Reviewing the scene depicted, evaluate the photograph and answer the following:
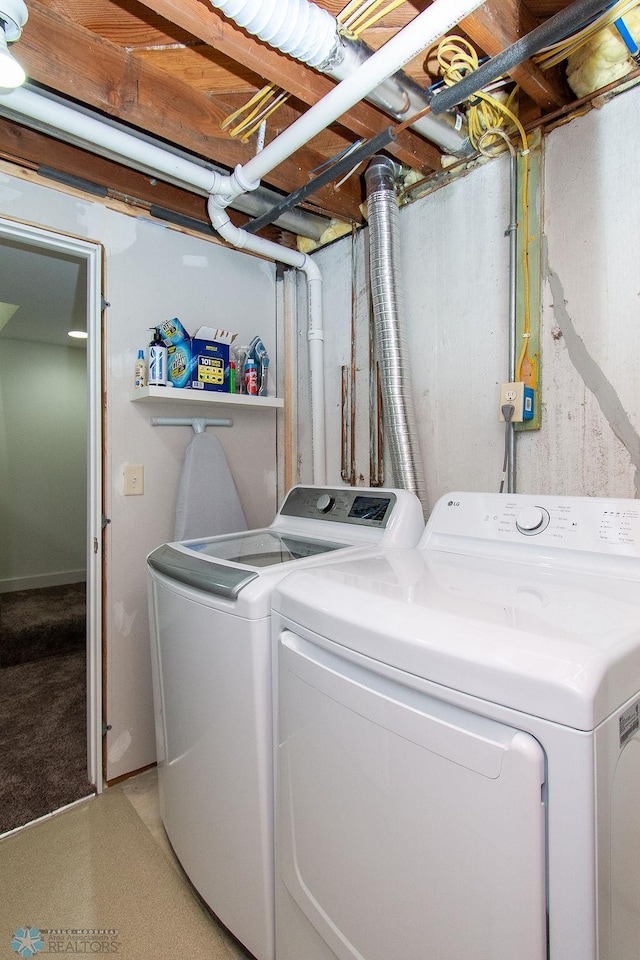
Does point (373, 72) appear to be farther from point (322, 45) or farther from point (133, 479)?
point (133, 479)

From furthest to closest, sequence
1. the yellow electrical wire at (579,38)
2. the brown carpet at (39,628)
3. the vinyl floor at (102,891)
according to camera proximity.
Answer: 1. the brown carpet at (39,628)
2. the vinyl floor at (102,891)
3. the yellow electrical wire at (579,38)

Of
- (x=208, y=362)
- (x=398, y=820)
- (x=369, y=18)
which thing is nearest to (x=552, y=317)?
(x=369, y=18)

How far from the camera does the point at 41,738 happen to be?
2299mm

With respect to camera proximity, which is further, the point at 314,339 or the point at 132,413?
the point at 314,339

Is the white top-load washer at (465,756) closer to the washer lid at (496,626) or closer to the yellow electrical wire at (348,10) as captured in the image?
the washer lid at (496,626)

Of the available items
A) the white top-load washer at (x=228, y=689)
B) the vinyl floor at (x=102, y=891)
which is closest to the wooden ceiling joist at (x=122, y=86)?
the white top-load washer at (x=228, y=689)

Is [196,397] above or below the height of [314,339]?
below

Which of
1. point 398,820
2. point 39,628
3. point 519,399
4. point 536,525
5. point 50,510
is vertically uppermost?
point 519,399

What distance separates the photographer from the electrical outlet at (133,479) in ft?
6.75

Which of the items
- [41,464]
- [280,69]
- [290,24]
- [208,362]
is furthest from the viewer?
[41,464]

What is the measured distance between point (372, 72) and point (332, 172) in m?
0.51

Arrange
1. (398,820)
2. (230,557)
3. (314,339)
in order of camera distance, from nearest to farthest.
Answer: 1. (398,820)
2. (230,557)
3. (314,339)

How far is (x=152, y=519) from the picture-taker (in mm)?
2139

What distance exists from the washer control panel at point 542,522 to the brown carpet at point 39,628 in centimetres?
281
